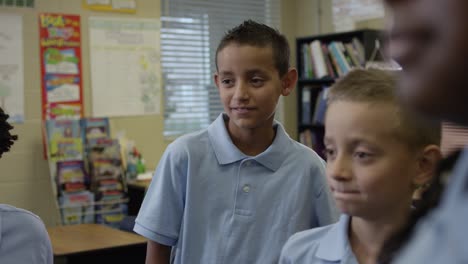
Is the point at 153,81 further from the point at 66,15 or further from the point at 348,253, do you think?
the point at 348,253

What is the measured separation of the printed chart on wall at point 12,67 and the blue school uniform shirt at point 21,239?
2604 millimetres

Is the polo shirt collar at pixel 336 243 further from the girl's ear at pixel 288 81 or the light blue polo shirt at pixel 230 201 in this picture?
the girl's ear at pixel 288 81

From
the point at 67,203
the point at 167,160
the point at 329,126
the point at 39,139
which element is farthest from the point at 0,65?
the point at 329,126

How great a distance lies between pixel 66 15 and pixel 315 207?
318 centimetres

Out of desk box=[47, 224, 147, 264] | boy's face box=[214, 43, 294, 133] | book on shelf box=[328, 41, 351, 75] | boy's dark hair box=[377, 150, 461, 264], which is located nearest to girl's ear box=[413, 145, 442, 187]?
boy's face box=[214, 43, 294, 133]

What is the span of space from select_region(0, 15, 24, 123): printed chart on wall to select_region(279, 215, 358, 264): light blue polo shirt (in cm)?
330

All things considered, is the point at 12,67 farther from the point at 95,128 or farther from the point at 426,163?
the point at 426,163

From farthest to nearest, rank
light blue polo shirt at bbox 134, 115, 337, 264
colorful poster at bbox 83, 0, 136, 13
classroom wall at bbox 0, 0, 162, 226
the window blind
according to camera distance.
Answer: the window blind, colorful poster at bbox 83, 0, 136, 13, classroom wall at bbox 0, 0, 162, 226, light blue polo shirt at bbox 134, 115, 337, 264

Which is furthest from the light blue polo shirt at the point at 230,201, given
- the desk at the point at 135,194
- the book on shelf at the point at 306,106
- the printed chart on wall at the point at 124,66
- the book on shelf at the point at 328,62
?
the book on shelf at the point at 306,106

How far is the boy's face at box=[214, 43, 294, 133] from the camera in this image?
1679mm

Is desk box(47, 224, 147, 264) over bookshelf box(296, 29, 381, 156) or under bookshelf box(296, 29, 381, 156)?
under

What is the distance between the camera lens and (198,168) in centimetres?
168

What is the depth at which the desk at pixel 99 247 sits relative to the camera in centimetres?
256

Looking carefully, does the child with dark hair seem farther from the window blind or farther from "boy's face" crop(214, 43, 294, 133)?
the window blind
